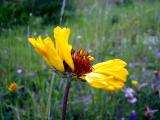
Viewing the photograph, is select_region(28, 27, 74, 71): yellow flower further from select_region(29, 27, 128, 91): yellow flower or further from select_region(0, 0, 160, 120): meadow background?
select_region(0, 0, 160, 120): meadow background

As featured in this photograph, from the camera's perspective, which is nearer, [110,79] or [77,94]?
[110,79]

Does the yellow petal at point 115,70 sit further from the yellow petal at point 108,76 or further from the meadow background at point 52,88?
the meadow background at point 52,88

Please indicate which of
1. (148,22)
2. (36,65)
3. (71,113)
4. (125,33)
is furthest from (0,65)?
(148,22)

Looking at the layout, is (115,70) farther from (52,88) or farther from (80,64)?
(52,88)

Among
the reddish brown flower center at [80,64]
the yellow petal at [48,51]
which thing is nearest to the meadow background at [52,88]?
Answer: the reddish brown flower center at [80,64]

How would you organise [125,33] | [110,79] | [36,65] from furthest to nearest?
[125,33] < [36,65] < [110,79]

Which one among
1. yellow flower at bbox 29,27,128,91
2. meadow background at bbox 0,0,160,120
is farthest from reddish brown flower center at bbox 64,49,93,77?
meadow background at bbox 0,0,160,120

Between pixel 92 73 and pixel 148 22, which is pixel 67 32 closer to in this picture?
pixel 92 73
